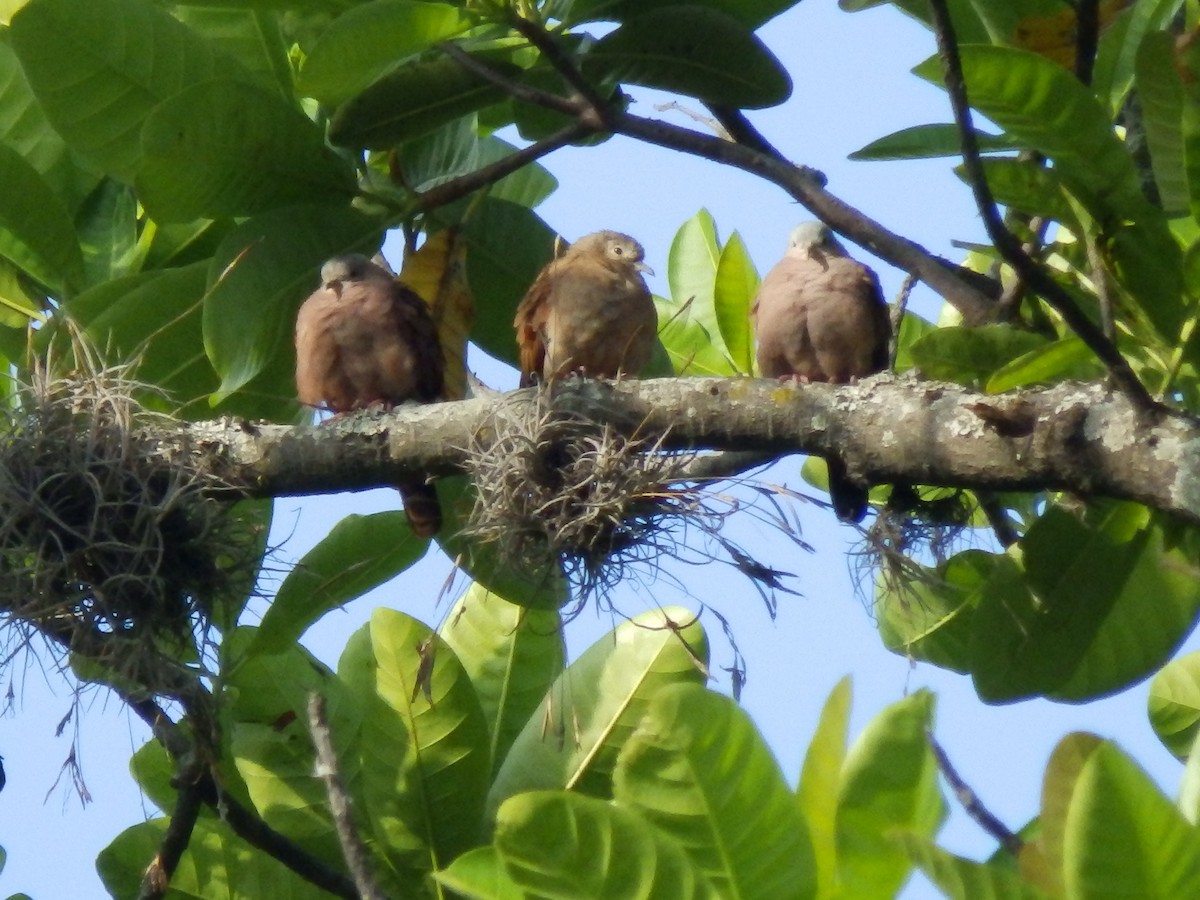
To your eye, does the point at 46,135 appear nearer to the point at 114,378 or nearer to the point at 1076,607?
the point at 114,378

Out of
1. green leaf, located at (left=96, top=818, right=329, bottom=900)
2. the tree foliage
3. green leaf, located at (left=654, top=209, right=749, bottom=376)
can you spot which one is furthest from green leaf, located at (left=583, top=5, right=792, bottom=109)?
green leaf, located at (left=96, top=818, right=329, bottom=900)

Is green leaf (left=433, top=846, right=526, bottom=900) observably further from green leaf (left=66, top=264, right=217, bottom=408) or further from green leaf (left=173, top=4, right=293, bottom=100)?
green leaf (left=173, top=4, right=293, bottom=100)

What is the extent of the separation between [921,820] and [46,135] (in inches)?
117

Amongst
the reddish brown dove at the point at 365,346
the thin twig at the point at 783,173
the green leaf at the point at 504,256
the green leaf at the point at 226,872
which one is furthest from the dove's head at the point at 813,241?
the green leaf at the point at 226,872

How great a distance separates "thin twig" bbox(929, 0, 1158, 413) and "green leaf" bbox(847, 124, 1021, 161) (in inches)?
21.7

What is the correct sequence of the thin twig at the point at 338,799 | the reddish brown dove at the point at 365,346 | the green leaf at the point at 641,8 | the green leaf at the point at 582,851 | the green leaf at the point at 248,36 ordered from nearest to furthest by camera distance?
1. the green leaf at the point at 582,851
2. the thin twig at the point at 338,799
3. the green leaf at the point at 641,8
4. the green leaf at the point at 248,36
5. the reddish brown dove at the point at 365,346

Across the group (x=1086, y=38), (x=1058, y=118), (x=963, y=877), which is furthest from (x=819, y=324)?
(x=963, y=877)

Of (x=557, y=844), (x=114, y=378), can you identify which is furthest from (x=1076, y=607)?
(x=114, y=378)

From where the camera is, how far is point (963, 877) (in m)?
1.82

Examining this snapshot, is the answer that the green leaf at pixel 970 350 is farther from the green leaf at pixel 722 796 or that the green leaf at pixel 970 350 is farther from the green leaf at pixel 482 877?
the green leaf at pixel 482 877

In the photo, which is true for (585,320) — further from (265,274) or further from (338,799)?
(338,799)

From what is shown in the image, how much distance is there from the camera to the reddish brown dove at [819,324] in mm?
4402

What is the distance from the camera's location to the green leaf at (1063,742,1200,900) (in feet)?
5.74

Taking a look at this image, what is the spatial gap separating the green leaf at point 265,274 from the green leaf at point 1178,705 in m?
1.96
